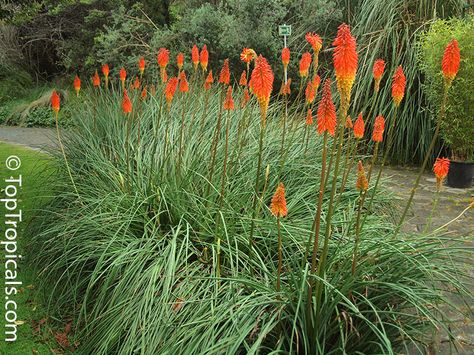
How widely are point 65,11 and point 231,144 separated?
12269 millimetres

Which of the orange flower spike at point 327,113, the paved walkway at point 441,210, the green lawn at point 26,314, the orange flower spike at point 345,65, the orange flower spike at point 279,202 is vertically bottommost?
the green lawn at point 26,314

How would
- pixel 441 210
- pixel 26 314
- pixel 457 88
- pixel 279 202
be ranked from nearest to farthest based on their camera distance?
pixel 279 202 → pixel 26 314 → pixel 441 210 → pixel 457 88

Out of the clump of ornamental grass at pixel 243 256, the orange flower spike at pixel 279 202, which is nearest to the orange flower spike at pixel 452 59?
the clump of ornamental grass at pixel 243 256

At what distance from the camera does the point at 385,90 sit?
7055 mm

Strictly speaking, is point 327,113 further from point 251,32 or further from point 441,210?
point 251,32

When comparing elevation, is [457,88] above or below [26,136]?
above

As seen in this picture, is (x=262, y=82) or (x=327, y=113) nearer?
(x=327, y=113)

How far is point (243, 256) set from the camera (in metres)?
2.59

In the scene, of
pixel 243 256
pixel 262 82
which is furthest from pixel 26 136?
pixel 262 82

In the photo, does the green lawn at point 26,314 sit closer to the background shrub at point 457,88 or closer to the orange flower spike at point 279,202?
the orange flower spike at point 279,202

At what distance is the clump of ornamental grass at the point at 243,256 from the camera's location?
204 cm

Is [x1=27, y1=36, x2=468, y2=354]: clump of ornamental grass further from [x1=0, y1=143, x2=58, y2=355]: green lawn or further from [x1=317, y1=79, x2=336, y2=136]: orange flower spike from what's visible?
[x1=0, y1=143, x2=58, y2=355]: green lawn

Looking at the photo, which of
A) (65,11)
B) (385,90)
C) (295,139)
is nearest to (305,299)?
(295,139)

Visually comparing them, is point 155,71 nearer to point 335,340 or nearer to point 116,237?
point 116,237
